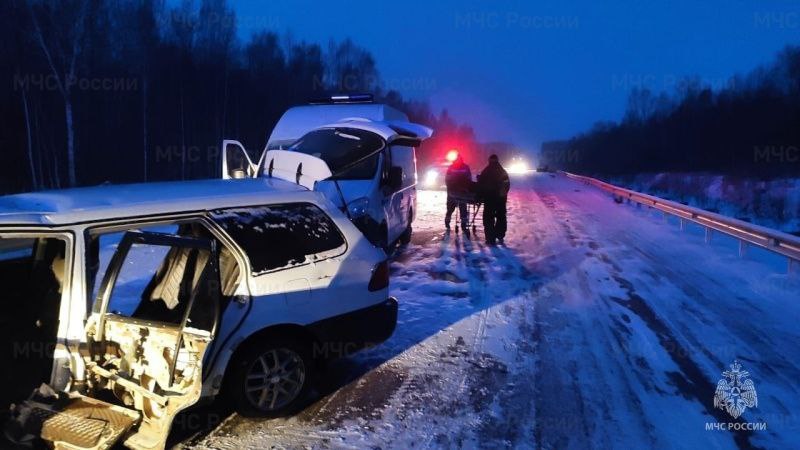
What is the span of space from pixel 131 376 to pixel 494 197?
27.7ft

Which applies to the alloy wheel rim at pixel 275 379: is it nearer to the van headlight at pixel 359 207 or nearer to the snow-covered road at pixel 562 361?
the snow-covered road at pixel 562 361

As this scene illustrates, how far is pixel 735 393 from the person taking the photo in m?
4.14

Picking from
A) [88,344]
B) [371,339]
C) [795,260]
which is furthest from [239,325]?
[795,260]

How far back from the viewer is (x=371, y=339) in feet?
13.9

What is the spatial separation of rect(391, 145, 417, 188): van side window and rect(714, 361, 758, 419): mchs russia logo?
5.82 metres

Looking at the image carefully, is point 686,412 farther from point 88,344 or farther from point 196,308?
point 88,344

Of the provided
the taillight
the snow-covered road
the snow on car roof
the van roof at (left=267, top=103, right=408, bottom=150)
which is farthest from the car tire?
the van roof at (left=267, top=103, right=408, bottom=150)

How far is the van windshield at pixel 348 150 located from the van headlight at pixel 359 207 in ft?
1.65

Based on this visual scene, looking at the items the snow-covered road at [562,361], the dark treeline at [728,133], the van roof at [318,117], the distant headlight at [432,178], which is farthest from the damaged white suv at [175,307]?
the dark treeline at [728,133]

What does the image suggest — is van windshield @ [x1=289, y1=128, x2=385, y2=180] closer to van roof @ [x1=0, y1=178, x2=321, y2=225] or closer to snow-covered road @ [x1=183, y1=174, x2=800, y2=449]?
snow-covered road @ [x1=183, y1=174, x2=800, y2=449]

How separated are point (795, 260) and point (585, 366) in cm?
526

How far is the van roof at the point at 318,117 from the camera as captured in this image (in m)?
9.84

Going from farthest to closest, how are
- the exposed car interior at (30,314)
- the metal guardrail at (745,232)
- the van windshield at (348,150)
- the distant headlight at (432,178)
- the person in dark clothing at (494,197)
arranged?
the distant headlight at (432,178) < the person in dark clothing at (494,197) < the van windshield at (348,150) < the metal guardrail at (745,232) < the exposed car interior at (30,314)

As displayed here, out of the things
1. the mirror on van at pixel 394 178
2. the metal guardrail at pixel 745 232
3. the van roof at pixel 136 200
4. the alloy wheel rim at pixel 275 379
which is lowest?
the alloy wheel rim at pixel 275 379
